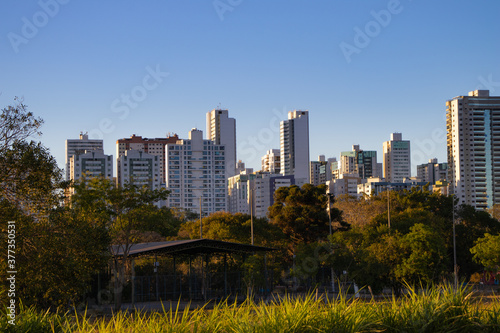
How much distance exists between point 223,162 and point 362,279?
15082 centimetres

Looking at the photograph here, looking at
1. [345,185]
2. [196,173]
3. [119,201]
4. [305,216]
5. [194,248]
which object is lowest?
[194,248]

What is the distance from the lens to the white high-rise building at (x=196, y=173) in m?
182

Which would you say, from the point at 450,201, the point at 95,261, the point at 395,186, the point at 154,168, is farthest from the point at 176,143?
the point at 95,261

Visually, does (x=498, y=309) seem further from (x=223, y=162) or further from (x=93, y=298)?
(x=223, y=162)

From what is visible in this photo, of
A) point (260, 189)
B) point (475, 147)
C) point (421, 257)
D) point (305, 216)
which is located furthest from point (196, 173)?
point (421, 257)

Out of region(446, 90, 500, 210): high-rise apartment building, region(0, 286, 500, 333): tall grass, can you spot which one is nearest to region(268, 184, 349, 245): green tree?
region(0, 286, 500, 333): tall grass

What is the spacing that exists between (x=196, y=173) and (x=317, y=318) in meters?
175

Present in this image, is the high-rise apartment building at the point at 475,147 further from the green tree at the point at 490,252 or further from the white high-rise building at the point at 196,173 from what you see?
the green tree at the point at 490,252

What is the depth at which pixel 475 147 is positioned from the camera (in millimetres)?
147500

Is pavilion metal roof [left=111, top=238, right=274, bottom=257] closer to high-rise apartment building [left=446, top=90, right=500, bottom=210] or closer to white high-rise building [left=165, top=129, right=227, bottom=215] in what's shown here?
high-rise apartment building [left=446, top=90, right=500, bottom=210]

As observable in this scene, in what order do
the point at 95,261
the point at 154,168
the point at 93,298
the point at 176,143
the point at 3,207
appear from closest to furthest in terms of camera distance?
the point at 3,207 < the point at 95,261 < the point at 93,298 < the point at 154,168 < the point at 176,143

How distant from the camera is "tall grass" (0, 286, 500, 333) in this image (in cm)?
843

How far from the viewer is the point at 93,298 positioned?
39250 millimetres

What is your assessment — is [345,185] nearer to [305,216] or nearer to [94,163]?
[94,163]
